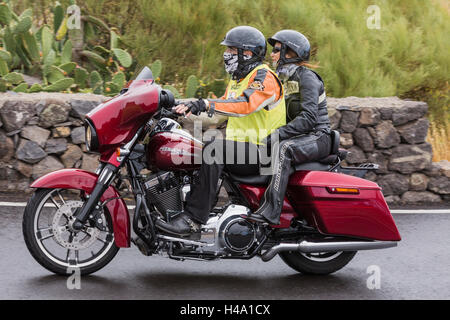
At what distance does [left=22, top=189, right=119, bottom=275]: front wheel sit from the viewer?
5566mm

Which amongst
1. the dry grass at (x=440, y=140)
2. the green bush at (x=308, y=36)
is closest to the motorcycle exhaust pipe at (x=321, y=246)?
the dry grass at (x=440, y=140)

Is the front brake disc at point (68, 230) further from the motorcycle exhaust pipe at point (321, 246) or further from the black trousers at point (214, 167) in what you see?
the motorcycle exhaust pipe at point (321, 246)

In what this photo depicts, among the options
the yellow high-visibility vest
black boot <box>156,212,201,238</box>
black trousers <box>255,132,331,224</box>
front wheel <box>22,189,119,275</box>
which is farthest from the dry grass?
front wheel <box>22,189,119,275</box>

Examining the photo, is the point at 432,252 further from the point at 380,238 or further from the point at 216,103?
the point at 216,103

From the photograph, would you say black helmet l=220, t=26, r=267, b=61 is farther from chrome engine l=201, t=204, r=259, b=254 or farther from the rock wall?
the rock wall

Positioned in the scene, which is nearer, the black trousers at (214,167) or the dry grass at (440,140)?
the black trousers at (214,167)

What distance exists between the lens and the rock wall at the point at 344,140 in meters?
8.42

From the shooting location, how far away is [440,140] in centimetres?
1066

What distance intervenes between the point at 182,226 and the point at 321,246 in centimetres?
107

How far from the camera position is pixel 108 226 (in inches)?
224

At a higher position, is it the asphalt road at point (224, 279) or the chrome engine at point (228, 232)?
the chrome engine at point (228, 232)

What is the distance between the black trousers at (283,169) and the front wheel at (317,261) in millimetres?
605

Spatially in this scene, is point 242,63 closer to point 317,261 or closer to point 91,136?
point 91,136
